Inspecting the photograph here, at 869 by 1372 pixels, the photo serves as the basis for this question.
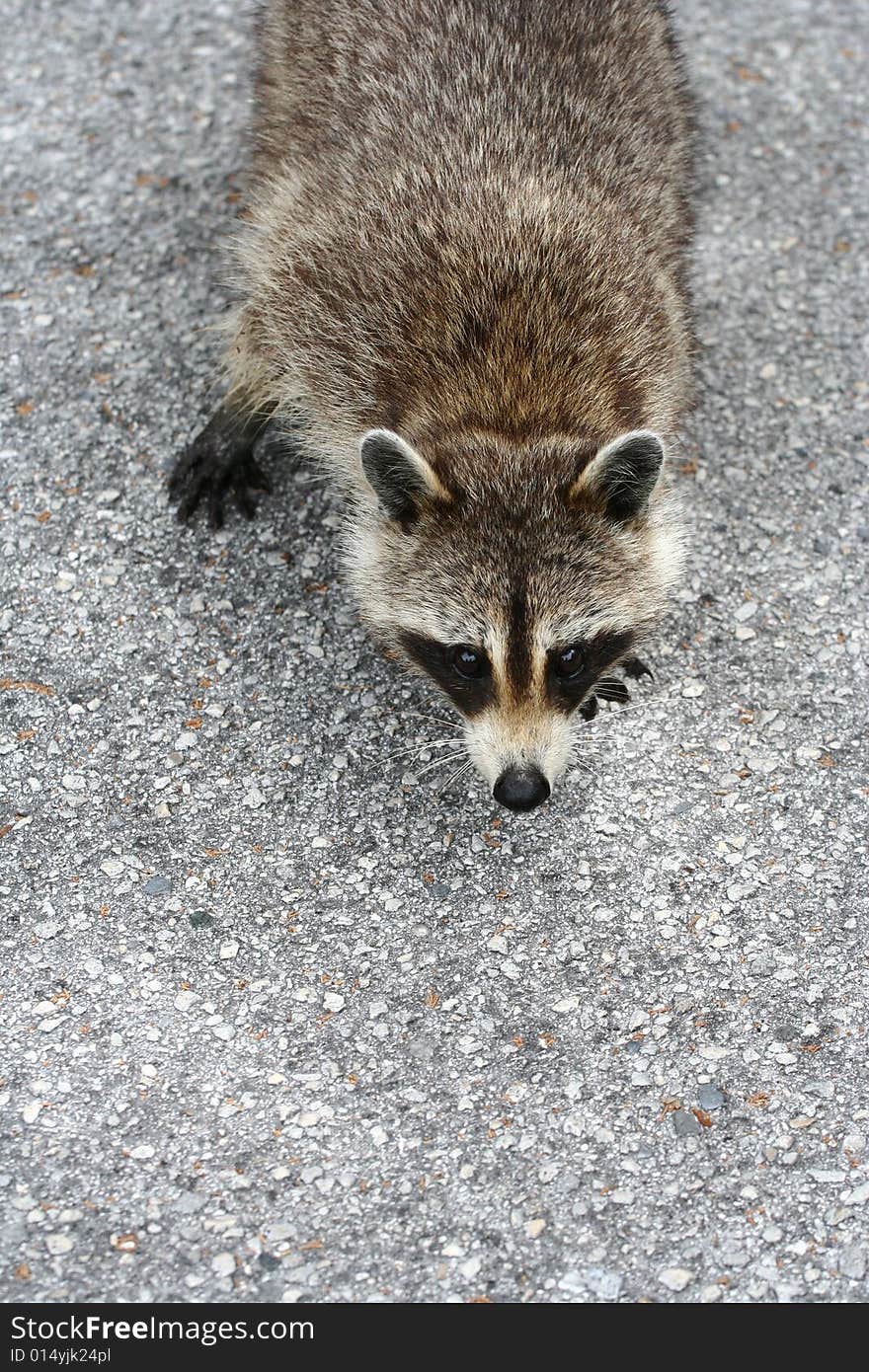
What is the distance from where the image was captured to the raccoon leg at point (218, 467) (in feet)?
17.7

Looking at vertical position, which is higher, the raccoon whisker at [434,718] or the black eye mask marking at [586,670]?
the black eye mask marking at [586,670]

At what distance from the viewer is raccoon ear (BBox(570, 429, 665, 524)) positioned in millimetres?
4094

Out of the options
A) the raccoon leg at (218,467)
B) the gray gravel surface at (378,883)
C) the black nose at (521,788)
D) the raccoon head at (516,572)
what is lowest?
the gray gravel surface at (378,883)

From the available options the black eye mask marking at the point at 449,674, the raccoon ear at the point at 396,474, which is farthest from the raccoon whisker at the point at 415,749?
the raccoon ear at the point at 396,474

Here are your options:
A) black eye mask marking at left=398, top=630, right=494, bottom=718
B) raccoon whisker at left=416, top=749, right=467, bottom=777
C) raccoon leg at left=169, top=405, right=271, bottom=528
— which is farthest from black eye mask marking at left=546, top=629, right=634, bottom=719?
raccoon leg at left=169, top=405, right=271, bottom=528

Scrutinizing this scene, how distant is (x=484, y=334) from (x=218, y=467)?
1391 mm

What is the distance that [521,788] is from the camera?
13.7ft

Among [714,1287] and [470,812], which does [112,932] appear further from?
[714,1287]

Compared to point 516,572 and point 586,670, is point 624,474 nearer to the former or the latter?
point 516,572

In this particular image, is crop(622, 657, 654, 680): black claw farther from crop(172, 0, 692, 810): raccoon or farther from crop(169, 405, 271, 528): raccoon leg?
crop(169, 405, 271, 528): raccoon leg

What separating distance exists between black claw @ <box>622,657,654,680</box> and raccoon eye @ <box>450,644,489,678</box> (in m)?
0.90

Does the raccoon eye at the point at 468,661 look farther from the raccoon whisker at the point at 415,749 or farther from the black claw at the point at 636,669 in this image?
the black claw at the point at 636,669

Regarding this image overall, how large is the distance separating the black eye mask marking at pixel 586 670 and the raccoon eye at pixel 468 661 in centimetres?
20

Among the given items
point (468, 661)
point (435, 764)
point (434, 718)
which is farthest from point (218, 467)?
point (468, 661)
